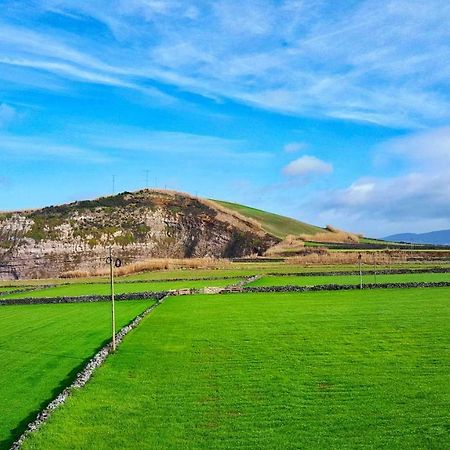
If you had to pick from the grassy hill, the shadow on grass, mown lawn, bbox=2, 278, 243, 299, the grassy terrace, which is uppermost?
the grassy hill

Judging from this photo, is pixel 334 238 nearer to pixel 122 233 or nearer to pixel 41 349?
pixel 122 233

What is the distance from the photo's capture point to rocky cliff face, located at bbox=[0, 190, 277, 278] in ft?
322

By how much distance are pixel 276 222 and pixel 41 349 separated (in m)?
124

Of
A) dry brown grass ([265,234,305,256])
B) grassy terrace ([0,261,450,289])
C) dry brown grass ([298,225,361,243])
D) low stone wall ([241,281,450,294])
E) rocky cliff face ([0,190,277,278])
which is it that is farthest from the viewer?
dry brown grass ([298,225,361,243])

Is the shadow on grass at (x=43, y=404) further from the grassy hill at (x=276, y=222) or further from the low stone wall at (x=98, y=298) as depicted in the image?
the grassy hill at (x=276, y=222)

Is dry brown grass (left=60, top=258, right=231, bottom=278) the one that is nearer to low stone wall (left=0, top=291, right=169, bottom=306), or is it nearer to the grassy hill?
low stone wall (left=0, top=291, right=169, bottom=306)

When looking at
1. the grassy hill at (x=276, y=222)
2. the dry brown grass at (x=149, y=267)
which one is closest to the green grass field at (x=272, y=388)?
the dry brown grass at (x=149, y=267)

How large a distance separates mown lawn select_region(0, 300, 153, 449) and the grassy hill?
309 feet

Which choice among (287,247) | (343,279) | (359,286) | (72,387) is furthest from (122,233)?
(72,387)

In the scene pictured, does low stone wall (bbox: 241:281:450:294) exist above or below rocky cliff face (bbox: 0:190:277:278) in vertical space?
below

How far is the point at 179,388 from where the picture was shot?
15391 mm

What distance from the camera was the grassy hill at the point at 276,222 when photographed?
442 feet

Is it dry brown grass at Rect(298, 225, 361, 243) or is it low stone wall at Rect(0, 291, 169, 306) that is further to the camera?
dry brown grass at Rect(298, 225, 361, 243)

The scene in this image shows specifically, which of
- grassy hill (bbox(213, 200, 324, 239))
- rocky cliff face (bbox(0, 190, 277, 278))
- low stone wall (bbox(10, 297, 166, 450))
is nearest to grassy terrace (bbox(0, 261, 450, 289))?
rocky cliff face (bbox(0, 190, 277, 278))
